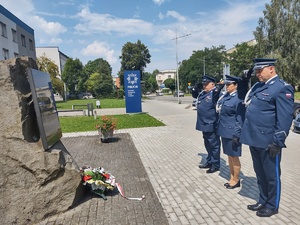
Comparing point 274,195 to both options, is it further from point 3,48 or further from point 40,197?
point 3,48

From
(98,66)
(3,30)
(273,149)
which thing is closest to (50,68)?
(3,30)

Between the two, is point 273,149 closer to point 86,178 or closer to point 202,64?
point 86,178

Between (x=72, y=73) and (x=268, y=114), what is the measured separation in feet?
190

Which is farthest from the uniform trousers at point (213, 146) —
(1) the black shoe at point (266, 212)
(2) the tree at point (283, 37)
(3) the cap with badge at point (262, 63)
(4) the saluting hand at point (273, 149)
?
(2) the tree at point (283, 37)

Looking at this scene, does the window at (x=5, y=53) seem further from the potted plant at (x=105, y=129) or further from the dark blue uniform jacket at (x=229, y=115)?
the dark blue uniform jacket at (x=229, y=115)

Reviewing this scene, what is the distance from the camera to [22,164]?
11.0 ft

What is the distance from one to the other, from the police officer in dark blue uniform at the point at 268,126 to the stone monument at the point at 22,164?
2.83 m

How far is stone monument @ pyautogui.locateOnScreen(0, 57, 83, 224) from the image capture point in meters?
3.33

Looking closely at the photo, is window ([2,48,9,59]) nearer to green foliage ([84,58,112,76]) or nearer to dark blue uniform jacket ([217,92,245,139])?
dark blue uniform jacket ([217,92,245,139])

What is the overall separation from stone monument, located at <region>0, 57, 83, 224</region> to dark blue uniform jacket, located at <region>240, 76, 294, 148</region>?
2.80 m

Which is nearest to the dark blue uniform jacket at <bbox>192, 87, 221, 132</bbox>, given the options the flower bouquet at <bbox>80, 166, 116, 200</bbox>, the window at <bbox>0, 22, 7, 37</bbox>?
the flower bouquet at <bbox>80, 166, 116, 200</bbox>

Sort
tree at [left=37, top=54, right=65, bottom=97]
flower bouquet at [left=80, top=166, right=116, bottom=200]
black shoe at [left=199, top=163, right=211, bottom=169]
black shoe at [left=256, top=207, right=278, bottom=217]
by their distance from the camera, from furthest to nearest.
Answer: tree at [left=37, top=54, right=65, bottom=97], black shoe at [left=199, top=163, right=211, bottom=169], flower bouquet at [left=80, top=166, right=116, bottom=200], black shoe at [left=256, top=207, right=278, bottom=217]

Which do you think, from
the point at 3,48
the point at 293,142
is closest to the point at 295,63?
the point at 293,142

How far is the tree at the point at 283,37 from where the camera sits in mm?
23911
